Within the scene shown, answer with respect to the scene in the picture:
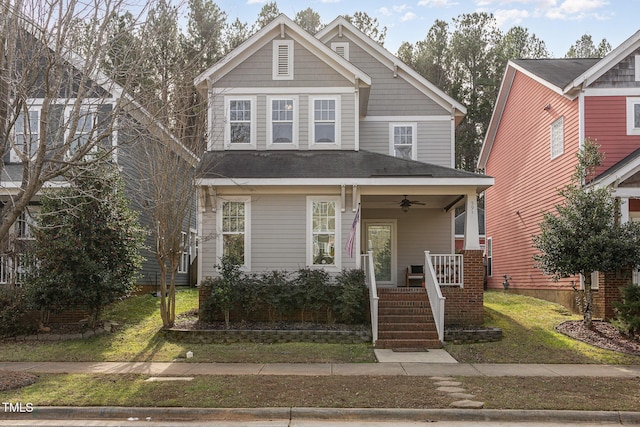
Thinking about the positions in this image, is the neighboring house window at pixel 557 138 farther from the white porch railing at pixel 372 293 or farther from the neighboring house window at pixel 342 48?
the white porch railing at pixel 372 293

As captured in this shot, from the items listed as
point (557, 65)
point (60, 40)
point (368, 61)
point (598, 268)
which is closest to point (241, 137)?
point (368, 61)

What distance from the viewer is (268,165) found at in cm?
1650

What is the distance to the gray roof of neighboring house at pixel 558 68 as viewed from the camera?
66.1ft

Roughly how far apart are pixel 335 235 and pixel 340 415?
27.3 ft

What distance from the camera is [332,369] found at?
11.5 metres

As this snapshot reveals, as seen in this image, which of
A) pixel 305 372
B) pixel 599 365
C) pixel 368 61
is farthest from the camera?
pixel 368 61

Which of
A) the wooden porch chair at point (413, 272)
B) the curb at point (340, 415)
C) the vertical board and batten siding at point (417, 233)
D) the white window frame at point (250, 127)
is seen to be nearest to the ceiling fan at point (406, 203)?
the vertical board and batten siding at point (417, 233)

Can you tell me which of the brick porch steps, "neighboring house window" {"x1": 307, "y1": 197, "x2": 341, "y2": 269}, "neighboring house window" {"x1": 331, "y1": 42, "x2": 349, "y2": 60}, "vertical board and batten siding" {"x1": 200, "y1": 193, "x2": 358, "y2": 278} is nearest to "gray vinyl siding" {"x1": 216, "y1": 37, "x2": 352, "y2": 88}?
"vertical board and batten siding" {"x1": 200, "y1": 193, "x2": 358, "y2": 278}

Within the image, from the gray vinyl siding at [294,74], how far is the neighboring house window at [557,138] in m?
7.33

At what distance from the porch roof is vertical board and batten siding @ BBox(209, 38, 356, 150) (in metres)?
0.44

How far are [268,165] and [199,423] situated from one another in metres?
9.26

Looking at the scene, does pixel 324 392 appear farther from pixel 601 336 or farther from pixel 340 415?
pixel 601 336

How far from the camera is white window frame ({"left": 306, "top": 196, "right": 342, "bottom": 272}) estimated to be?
1633 cm

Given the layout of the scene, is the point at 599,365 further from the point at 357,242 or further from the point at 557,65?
the point at 557,65
